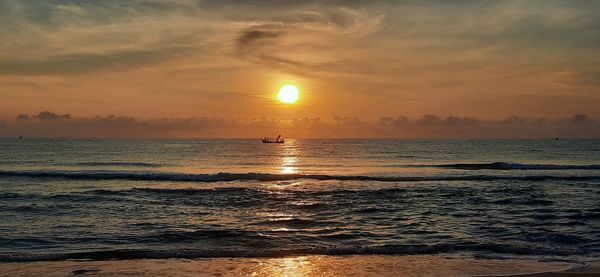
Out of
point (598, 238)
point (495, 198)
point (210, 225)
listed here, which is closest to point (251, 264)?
point (210, 225)

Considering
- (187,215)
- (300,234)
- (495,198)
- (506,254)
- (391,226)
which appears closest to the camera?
(506,254)

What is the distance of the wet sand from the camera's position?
12.1 metres

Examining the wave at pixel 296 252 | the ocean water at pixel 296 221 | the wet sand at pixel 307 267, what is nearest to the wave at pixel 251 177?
the ocean water at pixel 296 221

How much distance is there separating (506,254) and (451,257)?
5.91ft

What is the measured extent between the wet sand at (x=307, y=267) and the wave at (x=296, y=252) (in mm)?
565

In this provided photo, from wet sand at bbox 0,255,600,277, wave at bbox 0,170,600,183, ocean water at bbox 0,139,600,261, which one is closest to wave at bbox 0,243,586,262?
ocean water at bbox 0,139,600,261

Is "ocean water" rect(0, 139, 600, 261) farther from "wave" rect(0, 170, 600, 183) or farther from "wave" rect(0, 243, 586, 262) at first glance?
"wave" rect(0, 170, 600, 183)

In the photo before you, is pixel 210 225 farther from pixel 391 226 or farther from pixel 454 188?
pixel 454 188

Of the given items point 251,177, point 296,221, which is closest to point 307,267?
point 296,221

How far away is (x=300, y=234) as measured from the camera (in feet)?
58.7

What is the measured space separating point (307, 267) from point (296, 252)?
203 cm

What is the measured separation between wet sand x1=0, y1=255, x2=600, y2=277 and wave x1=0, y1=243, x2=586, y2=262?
57cm

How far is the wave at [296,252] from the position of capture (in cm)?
1426

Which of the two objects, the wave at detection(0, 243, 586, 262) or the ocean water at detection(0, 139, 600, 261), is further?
the ocean water at detection(0, 139, 600, 261)
